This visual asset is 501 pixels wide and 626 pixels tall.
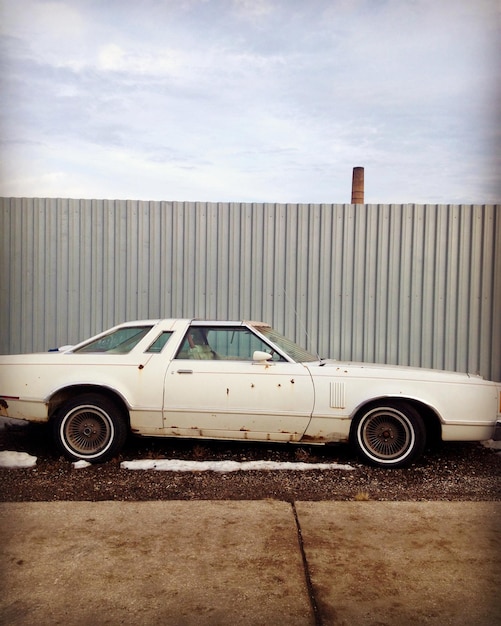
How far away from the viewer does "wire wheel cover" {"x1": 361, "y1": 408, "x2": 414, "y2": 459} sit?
5645 mm

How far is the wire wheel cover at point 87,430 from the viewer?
5.73m

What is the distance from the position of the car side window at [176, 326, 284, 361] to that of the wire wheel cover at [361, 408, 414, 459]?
1.06 meters

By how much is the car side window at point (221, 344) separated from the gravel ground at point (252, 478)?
3.24ft

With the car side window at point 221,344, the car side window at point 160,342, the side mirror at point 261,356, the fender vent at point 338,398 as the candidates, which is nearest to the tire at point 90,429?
the car side window at point 160,342

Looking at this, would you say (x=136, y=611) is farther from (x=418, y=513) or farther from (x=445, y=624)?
(x=418, y=513)

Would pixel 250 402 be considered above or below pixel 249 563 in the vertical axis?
above

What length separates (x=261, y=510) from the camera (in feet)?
14.3

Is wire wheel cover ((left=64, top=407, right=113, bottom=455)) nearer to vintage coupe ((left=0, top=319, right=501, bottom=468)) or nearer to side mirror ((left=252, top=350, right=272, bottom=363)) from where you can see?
vintage coupe ((left=0, top=319, right=501, bottom=468))

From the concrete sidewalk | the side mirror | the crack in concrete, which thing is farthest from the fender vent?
the crack in concrete

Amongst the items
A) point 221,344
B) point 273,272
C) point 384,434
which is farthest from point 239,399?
point 273,272

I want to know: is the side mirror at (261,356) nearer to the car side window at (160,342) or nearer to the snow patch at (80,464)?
the car side window at (160,342)

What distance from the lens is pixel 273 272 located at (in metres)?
8.16

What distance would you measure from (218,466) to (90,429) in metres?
1.27

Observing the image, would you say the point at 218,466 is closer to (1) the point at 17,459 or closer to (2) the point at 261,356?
(2) the point at 261,356
